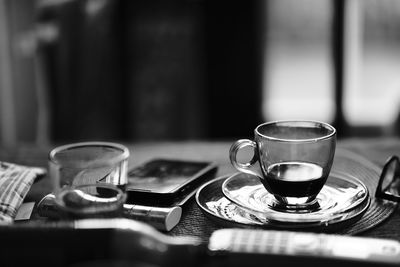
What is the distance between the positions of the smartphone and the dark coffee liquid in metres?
0.11

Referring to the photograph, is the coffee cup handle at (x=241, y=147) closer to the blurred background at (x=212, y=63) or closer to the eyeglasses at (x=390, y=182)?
the eyeglasses at (x=390, y=182)

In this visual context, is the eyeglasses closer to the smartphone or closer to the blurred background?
the smartphone

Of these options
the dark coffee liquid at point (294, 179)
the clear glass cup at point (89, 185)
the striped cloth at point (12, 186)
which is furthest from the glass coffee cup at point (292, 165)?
the striped cloth at point (12, 186)

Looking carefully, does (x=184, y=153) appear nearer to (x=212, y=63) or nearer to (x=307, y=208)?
(x=307, y=208)

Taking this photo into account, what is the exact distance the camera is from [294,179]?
2.39 ft

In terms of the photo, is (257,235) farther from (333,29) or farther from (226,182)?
(333,29)

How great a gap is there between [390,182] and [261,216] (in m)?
0.22

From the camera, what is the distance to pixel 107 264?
548mm

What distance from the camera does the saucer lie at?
26.6 inches

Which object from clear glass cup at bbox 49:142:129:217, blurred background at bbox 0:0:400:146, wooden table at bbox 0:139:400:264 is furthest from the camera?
blurred background at bbox 0:0:400:146

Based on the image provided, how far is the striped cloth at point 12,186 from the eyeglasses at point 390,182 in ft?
1.42

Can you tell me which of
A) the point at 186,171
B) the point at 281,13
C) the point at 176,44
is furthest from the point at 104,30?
the point at 186,171

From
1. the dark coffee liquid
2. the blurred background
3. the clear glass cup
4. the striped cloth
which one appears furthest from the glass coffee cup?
the blurred background

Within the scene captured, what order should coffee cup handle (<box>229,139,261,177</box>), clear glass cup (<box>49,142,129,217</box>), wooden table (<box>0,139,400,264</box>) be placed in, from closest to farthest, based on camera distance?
clear glass cup (<box>49,142,129,217</box>) < coffee cup handle (<box>229,139,261,177</box>) < wooden table (<box>0,139,400,264</box>)
